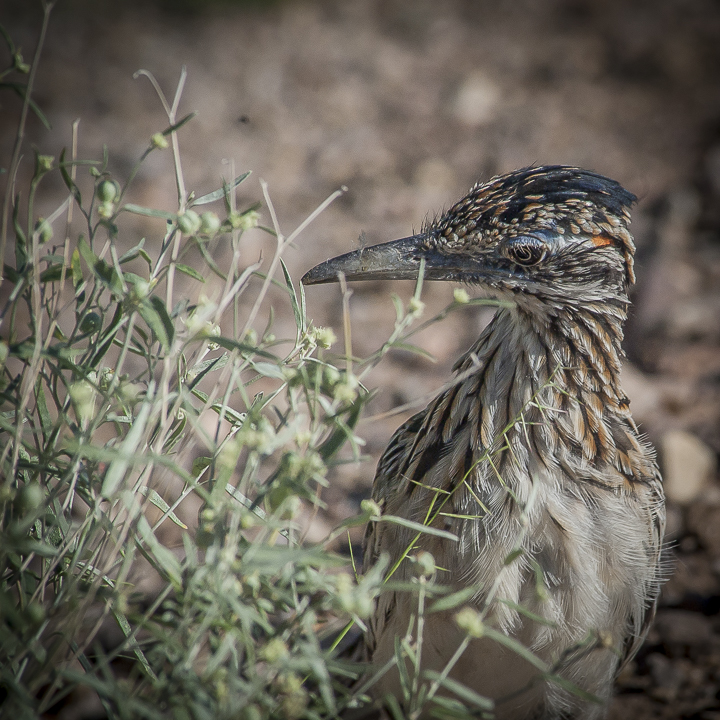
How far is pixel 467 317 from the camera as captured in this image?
16.5 feet

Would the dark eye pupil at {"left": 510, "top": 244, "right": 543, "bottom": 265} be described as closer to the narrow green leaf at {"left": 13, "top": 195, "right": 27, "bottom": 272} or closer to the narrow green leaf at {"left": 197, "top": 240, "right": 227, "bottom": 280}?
the narrow green leaf at {"left": 197, "top": 240, "right": 227, "bottom": 280}

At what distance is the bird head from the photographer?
99.3 inches

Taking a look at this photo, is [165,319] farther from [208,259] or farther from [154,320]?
[208,259]

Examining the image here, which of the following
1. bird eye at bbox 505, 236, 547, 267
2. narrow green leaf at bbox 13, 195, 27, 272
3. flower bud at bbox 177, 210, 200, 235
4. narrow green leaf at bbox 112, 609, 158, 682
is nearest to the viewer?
flower bud at bbox 177, 210, 200, 235

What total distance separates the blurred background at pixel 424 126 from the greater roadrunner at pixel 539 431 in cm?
132

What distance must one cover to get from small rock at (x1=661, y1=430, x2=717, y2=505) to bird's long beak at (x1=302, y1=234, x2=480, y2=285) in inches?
81.7

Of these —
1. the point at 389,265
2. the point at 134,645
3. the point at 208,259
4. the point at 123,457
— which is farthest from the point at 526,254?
the point at 134,645

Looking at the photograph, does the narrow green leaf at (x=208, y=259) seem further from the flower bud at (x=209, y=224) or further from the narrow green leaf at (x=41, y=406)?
the narrow green leaf at (x=41, y=406)

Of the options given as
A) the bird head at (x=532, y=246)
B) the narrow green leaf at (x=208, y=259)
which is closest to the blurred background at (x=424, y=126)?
the bird head at (x=532, y=246)

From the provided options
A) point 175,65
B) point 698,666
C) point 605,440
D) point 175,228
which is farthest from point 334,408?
point 175,65

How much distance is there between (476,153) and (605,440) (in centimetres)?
388

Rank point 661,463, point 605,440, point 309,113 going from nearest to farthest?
point 605,440 → point 661,463 → point 309,113

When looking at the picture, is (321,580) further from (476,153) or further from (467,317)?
(476,153)

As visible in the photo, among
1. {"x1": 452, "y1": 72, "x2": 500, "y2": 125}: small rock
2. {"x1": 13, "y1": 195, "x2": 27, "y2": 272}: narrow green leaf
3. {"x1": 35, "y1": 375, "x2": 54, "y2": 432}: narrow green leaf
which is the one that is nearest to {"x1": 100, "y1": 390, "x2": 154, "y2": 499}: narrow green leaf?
{"x1": 35, "y1": 375, "x2": 54, "y2": 432}: narrow green leaf
